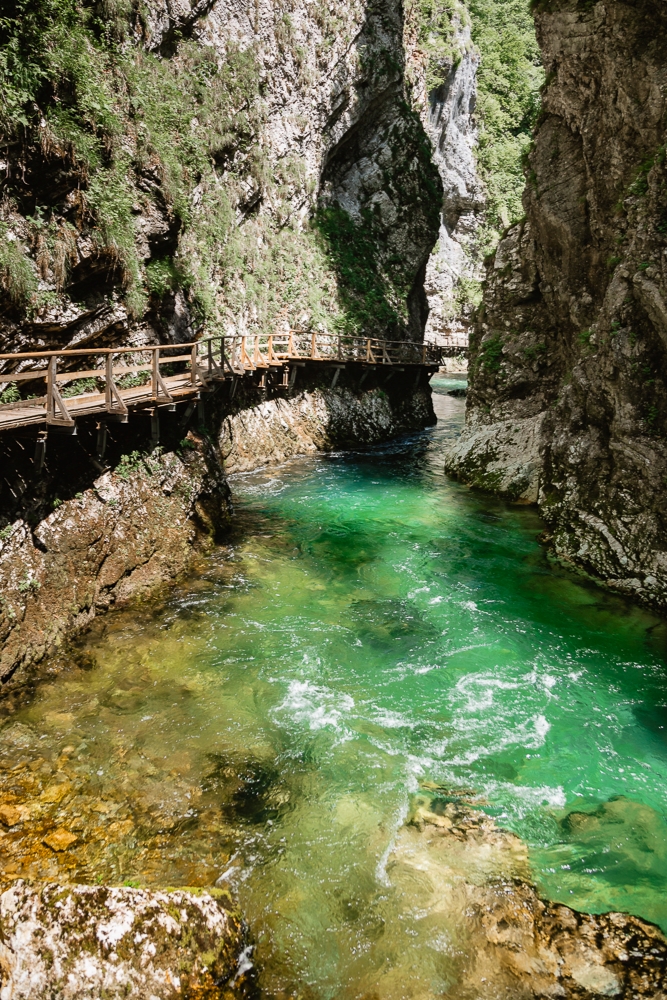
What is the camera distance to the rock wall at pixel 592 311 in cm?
1098

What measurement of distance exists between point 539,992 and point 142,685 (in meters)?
5.70

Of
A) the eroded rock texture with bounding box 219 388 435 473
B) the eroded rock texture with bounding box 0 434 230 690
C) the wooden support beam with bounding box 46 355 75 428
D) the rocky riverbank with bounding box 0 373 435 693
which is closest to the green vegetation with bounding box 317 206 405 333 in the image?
the eroded rock texture with bounding box 219 388 435 473

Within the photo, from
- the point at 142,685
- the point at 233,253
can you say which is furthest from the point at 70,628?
the point at 233,253

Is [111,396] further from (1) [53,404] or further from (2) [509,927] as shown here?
(2) [509,927]

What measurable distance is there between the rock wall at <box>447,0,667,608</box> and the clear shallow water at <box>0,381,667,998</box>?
193cm

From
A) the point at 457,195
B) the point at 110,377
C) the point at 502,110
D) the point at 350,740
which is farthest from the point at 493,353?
the point at 502,110

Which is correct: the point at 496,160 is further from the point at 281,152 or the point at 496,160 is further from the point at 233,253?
the point at 233,253

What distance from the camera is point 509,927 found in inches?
200

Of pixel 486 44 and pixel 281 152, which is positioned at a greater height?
pixel 486 44

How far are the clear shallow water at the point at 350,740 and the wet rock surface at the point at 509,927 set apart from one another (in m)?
0.18

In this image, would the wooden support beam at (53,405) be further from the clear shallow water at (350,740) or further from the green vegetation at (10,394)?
the clear shallow water at (350,740)

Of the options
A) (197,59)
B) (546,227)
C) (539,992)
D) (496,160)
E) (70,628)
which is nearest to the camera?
(539,992)

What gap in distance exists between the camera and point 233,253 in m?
21.7

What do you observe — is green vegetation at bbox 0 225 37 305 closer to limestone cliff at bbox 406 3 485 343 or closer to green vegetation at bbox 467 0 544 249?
limestone cliff at bbox 406 3 485 343
